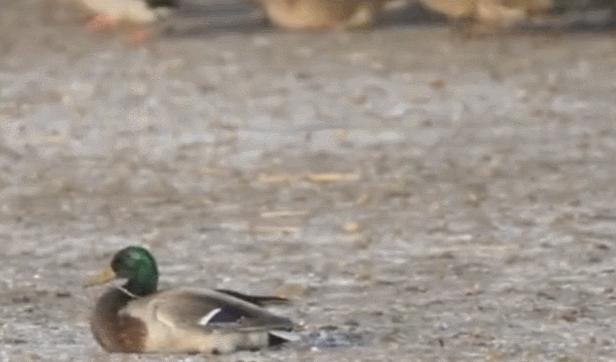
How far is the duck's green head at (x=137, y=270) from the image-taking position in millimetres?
7332

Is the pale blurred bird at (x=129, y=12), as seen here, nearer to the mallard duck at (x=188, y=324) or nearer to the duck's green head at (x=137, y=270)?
the duck's green head at (x=137, y=270)

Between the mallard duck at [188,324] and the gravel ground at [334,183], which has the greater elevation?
the mallard duck at [188,324]

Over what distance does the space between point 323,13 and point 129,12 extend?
1563 millimetres

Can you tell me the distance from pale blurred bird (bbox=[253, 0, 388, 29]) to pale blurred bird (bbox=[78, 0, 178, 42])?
0.85m

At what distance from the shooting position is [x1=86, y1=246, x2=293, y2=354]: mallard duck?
6.96 m

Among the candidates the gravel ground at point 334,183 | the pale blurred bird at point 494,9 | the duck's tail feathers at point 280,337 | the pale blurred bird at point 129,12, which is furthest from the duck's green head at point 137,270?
the pale blurred bird at point 129,12

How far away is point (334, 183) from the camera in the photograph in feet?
35.2

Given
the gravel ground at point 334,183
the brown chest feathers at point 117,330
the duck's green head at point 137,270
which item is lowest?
the gravel ground at point 334,183

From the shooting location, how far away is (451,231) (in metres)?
9.45

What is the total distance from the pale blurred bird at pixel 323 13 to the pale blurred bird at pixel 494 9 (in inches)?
19.4

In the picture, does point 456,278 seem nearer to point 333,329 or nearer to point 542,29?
point 333,329

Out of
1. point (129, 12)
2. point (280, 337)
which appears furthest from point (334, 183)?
point (129, 12)

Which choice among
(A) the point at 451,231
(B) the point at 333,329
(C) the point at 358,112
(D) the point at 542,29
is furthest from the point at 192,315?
(D) the point at 542,29

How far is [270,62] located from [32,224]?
5459 mm
